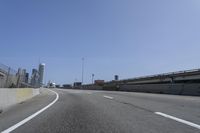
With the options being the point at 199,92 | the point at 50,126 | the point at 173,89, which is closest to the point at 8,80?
the point at 50,126

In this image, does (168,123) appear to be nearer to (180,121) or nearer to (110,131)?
(180,121)

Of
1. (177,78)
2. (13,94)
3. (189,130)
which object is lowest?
(189,130)

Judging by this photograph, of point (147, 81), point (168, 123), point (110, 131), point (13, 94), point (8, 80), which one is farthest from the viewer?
point (147, 81)

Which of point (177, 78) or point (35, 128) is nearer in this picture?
point (35, 128)

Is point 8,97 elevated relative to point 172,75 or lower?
lower

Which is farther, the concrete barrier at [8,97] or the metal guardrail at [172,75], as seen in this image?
the metal guardrail at [172,75]

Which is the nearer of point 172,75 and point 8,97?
point 8,97

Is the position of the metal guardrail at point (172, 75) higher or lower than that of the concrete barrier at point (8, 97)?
higher

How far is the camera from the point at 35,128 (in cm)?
888

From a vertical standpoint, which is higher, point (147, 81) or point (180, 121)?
point (147, 81)

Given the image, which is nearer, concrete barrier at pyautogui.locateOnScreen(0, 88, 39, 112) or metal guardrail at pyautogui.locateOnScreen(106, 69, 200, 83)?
concrete barrier at pyautogui.locateOnScreen(0, 88, 39, 112)

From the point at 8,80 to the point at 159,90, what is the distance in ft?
101

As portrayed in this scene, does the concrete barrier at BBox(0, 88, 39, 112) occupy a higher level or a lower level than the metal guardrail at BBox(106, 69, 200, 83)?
lower

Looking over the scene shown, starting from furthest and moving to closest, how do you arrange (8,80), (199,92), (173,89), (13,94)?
(173,89) → (199,92) → (8,80) → (13,94)
